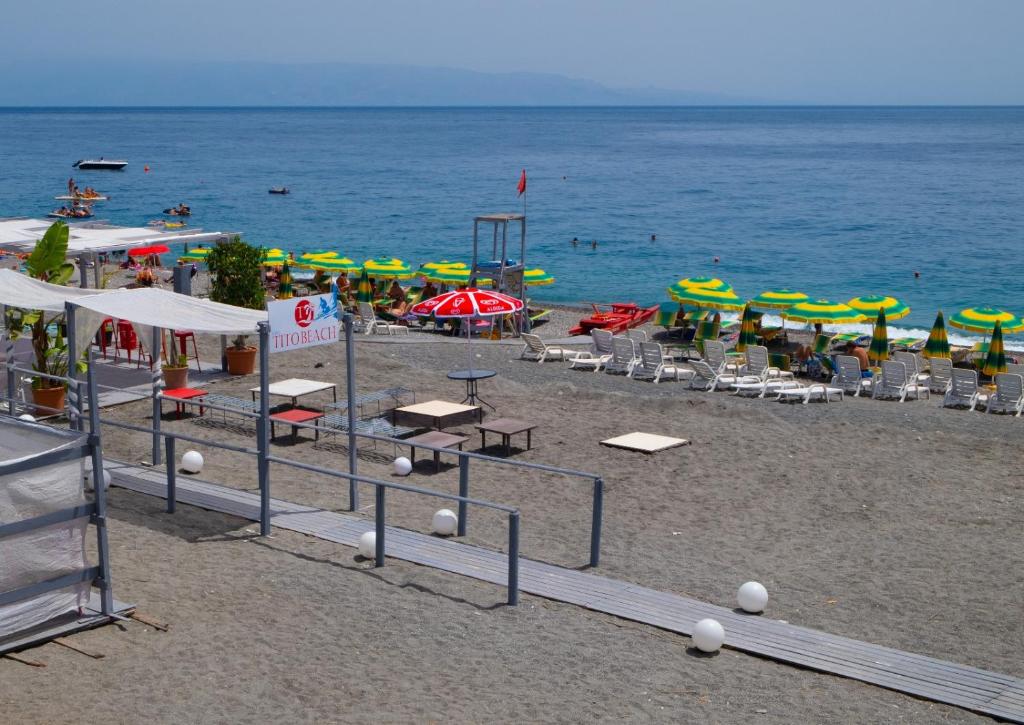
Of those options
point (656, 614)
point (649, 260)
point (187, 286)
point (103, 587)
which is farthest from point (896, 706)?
point (649, 260)

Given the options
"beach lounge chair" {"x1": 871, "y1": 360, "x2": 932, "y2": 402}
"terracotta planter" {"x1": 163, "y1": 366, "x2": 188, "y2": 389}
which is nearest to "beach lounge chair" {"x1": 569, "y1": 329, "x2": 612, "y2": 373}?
"beach lounge chair" {"x1": 871, "y1": 360, "x2": 932, "y2": 402}

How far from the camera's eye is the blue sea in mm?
44281

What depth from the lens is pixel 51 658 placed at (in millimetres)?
6750

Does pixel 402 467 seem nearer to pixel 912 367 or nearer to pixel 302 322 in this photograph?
pixel 302 322

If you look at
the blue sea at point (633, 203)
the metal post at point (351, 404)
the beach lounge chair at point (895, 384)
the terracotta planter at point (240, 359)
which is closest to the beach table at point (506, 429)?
the metal post at point (351, 404)

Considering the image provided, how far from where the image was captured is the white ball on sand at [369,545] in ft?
28.3

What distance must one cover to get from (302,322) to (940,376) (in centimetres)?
1190

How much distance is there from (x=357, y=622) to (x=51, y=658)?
1866 mm

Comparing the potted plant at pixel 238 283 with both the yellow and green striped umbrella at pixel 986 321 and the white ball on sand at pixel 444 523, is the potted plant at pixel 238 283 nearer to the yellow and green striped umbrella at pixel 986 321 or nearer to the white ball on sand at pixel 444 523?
the white ball on sand at pixel 444 523

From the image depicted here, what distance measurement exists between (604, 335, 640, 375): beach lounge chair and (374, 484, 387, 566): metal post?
9.75 meters

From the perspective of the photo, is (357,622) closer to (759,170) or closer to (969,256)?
(969,256)

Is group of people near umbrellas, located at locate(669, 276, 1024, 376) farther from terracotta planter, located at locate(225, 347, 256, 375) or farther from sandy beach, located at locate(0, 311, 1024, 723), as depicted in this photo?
terracotta planter, located at locate(225, 347, 256, 375)

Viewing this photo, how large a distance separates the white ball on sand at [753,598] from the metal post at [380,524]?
2.66m

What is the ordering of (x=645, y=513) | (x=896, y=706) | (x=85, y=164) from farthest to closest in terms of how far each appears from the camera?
(x=85, y=164) < (x=645, y=513) < (x=896, y=706)
